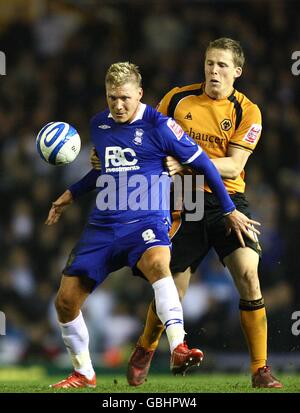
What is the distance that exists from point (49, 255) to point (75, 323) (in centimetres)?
621

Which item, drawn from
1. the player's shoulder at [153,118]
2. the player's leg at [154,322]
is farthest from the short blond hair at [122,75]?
the player's leg at [154,322]

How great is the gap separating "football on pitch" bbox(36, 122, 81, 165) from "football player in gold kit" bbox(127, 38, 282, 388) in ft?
2.39

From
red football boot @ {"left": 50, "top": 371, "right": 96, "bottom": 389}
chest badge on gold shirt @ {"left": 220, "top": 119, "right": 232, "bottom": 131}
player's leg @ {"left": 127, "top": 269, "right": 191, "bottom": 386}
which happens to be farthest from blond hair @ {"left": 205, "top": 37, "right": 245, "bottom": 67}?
red football boot @ {"left": 50, "top": 371, "right": 96, "bottom": 389}

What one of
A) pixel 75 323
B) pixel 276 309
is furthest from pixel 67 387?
pixel 276 309

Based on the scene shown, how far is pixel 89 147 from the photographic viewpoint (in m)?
13.1

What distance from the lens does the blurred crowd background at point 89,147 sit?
1168cm

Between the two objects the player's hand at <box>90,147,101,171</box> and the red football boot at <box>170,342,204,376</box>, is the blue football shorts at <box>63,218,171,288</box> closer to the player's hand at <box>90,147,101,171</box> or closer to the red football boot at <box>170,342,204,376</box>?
the player's hand at <box>90,147,101,171</box>

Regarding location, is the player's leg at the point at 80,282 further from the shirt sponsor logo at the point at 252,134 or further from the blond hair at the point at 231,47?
the blond hair at the point at 231,47

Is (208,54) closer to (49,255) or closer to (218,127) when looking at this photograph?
(218,127)

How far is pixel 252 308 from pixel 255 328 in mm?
136

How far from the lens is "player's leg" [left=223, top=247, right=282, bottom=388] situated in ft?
22.2

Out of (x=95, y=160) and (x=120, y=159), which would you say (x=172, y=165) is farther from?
(x=95, y=160)

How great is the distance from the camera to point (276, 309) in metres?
11.3

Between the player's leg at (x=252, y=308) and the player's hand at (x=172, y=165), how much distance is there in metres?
0.70
